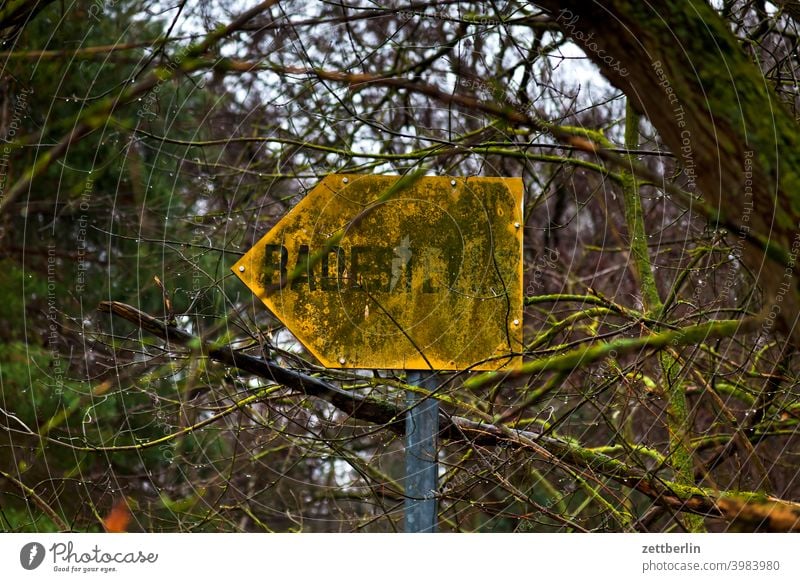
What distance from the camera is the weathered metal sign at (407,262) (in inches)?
80.9

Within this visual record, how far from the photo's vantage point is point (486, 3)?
2.79m

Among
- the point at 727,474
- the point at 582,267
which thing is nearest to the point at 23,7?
the point at 727,474

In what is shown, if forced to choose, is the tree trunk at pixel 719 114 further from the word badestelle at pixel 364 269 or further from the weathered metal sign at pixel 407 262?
the word badestelle at pixel 364 269

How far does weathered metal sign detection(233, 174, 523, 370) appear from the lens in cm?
205

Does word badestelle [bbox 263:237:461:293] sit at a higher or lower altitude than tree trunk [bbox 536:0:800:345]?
lower

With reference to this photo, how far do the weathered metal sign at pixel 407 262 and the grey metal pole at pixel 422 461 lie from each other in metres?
0.14

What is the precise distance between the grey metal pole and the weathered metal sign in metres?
0.14

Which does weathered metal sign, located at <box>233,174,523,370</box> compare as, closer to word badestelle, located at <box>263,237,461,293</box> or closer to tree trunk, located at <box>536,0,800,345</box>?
word badestelle, located at <box>263,237,461,293</box>

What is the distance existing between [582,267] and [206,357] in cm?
423
